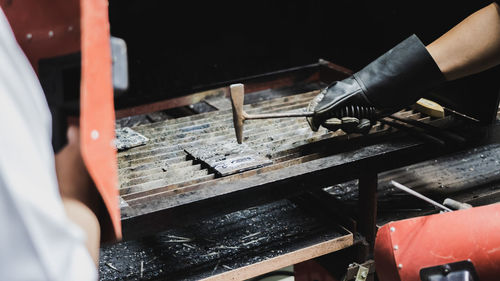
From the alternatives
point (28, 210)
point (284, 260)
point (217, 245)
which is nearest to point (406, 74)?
point (284, 260)

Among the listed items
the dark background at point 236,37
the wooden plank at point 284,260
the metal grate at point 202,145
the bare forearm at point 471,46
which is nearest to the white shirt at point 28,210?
the metal grate at point 202,145

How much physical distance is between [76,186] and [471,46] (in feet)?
4.14

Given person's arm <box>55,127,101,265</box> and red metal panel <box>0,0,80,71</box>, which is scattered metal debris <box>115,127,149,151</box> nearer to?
red metal panel <box>0,0,80,71</box>

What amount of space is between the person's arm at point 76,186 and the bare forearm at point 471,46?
4.00 feet

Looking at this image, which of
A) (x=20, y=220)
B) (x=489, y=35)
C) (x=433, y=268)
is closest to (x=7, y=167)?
(x=20, y=220)

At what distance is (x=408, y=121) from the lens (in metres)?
Result: 1.76

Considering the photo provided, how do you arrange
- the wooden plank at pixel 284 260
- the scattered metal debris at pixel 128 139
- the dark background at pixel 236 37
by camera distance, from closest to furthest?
the wooden plank at pixel 284 260
the scattered metal debris at pixel 128 139
the dark background at pixel 236 37

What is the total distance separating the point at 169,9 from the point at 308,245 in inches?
54.4

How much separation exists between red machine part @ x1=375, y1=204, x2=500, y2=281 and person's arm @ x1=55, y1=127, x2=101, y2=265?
0.79 m

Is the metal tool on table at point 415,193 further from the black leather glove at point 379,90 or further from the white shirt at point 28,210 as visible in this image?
the white shirt at point 28,210

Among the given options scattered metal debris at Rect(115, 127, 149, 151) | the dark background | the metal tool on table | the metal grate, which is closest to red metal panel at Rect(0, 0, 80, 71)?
the metal grate

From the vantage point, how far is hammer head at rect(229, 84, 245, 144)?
1569 millimetres

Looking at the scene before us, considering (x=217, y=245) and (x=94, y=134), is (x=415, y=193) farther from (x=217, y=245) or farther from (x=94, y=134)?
(x=94, y=134)

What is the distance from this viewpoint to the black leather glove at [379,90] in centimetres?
161
